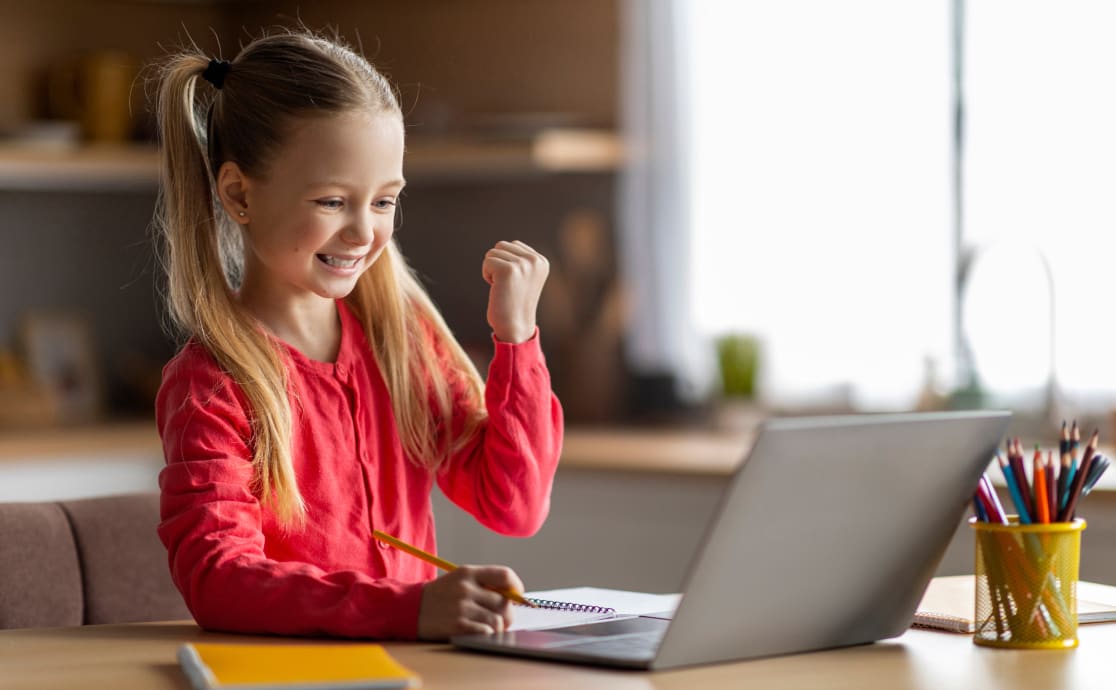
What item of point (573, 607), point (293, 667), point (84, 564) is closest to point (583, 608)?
point (573, 607)

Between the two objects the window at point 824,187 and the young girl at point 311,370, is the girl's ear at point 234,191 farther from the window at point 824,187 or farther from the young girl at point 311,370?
the window at point 824,187

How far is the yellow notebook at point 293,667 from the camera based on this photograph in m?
1.00

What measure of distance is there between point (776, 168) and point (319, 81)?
208 cm

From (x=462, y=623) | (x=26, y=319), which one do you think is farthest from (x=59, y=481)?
(x=462, y=623)

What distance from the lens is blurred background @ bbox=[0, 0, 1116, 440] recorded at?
312 cm

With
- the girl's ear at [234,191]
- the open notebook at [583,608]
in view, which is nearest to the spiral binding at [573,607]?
the open notebook at [583,608]

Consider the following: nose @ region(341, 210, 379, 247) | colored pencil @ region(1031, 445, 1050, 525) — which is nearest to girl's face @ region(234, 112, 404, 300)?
nose @ region(341, 210, 379, 247)

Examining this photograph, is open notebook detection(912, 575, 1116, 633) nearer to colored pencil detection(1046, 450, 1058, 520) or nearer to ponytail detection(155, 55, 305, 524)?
colored pencil detection(1046, 450, 1058, 520)

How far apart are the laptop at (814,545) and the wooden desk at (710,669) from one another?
18mm

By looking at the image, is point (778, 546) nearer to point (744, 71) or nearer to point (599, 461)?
point (599, 461)

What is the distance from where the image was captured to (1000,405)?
3.11m

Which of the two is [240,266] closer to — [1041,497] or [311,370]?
[311,370]

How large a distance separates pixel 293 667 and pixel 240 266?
66 cm

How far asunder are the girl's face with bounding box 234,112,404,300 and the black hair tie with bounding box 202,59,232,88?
5.0 inches
